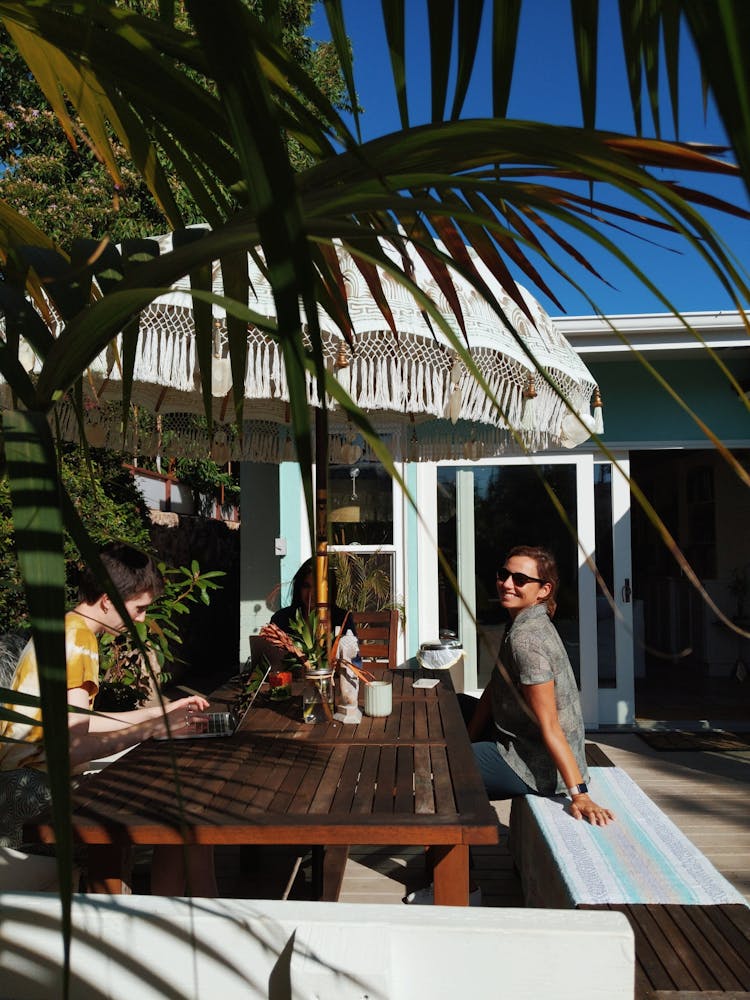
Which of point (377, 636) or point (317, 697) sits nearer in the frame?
point (317, 697)

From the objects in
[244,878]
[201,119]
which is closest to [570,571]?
[244,878]

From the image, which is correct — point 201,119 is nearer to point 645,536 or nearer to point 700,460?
point 700,460

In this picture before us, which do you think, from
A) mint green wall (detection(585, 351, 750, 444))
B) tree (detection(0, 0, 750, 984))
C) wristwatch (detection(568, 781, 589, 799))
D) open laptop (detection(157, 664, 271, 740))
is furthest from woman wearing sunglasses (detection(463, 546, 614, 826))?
mint green wall (detection(585, 351, 750, 444))

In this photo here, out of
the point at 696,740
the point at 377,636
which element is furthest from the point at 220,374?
the point at 696,740

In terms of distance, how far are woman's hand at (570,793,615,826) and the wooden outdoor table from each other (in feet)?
1.53

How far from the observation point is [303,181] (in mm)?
655

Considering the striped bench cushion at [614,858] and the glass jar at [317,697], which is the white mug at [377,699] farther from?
the striped bench cushion at [614,858]

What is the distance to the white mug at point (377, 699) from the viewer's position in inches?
128

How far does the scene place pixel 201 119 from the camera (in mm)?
695

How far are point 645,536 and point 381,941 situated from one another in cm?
1297

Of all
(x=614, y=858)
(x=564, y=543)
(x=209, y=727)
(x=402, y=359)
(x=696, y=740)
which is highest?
(x=402, y=359)

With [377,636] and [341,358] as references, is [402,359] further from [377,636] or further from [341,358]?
[377,636]

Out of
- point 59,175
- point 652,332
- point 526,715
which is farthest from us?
point 59,175

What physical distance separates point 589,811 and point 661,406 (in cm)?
495
